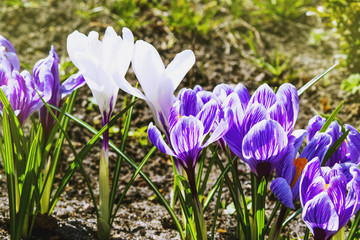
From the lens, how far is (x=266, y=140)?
43.3 inches

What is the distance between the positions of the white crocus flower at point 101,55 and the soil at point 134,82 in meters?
0.64

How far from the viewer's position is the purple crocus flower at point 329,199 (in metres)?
1.02

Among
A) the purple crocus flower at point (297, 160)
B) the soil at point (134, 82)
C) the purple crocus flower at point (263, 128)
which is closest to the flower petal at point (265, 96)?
the purple crocus flower at point (263, 128)

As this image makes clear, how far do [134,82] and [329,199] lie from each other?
2083 millimetres

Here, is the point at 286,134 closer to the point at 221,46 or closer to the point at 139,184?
the point at 139,184

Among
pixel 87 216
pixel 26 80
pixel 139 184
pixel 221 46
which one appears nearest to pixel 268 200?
pixel 139 184

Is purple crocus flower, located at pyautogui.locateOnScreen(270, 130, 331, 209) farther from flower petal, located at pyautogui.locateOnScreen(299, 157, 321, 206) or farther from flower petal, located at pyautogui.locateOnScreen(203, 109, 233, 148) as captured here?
flower petal, located at pyautogui.locateOnScreen(203, 109, 233, 148)

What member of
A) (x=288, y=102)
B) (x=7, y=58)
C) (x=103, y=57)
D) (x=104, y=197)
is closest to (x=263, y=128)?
(x=288, y=102)

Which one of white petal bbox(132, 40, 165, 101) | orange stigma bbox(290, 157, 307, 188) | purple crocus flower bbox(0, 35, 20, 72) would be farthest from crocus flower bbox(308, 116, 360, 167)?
purple crocus flower bbox(0, 35, 20, 72)

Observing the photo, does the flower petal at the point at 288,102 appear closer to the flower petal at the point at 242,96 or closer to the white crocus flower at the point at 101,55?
the flower petal at the point at 242,96

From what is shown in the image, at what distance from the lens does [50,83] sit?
1532 millimetres

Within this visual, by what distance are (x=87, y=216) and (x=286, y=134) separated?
107cm

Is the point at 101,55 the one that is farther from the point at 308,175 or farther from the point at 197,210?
the point at 308,175

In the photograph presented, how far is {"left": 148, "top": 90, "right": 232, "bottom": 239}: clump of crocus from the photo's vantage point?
1.13m
